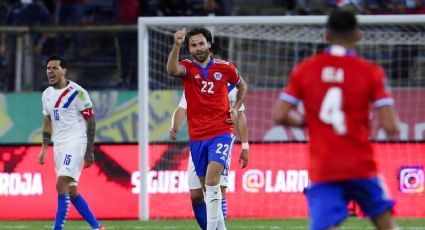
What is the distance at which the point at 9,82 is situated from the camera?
20.1 meters

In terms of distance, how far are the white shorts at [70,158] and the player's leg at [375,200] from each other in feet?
19.6

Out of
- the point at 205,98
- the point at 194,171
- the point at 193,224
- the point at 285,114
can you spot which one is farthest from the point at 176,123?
the point at 285,114

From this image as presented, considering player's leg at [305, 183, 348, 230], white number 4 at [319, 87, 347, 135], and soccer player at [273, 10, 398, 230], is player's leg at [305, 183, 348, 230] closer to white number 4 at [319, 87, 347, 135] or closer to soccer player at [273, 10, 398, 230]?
soccer player at [273, 10, 398, 230]

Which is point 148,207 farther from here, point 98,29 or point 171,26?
point 98,29

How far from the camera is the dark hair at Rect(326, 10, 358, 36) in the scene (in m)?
7.15

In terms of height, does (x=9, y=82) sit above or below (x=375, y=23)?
below

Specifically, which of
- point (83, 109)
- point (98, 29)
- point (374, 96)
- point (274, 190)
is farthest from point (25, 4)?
point (374, 96)

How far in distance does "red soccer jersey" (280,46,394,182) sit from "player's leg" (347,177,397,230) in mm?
76

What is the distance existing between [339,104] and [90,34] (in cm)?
1374

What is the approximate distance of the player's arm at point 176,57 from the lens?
10.4 meters

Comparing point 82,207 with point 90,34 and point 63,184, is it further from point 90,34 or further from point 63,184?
point 90,34

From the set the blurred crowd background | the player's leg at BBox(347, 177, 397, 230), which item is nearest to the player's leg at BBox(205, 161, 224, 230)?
the player's leg at BBox(347, 177, 397, 230)

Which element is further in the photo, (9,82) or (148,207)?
(9,82)

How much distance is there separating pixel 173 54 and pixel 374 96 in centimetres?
381
